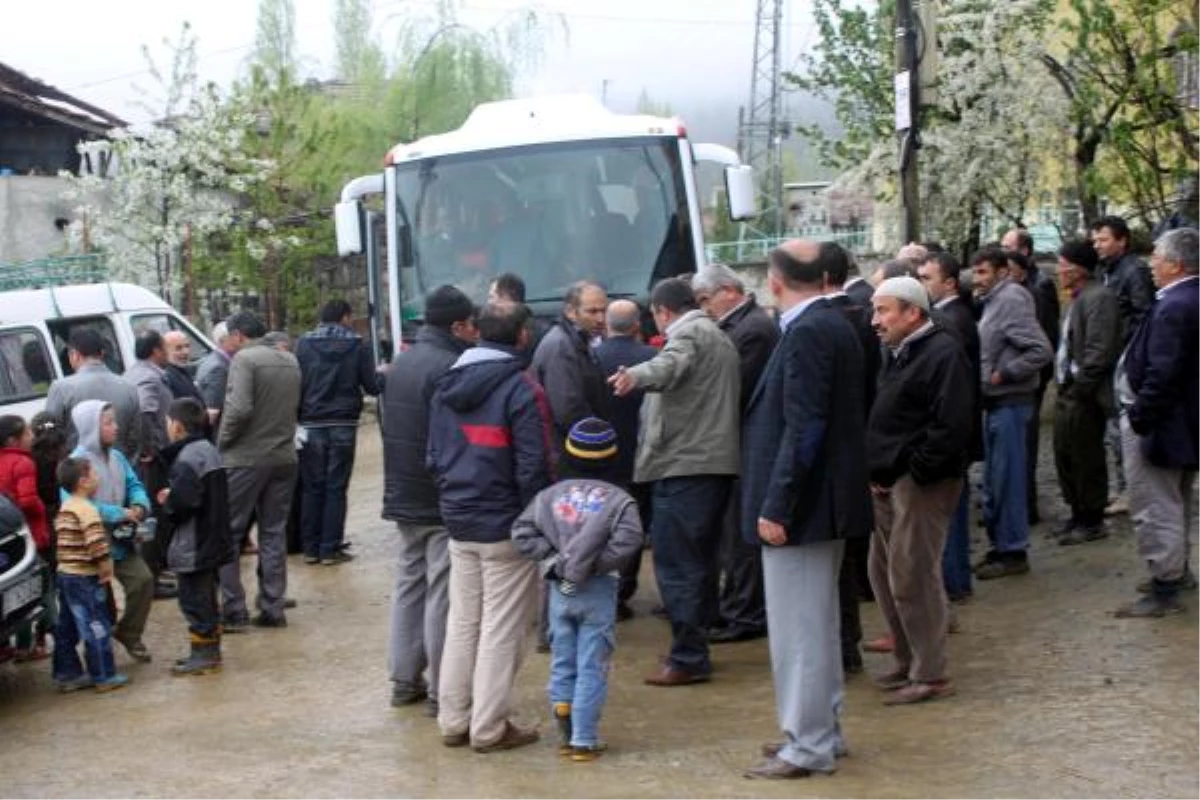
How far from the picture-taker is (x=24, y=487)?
950 centimetres

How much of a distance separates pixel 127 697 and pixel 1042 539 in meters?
6.04

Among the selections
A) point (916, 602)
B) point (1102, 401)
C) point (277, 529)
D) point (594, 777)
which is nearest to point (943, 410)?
point (916, 602)

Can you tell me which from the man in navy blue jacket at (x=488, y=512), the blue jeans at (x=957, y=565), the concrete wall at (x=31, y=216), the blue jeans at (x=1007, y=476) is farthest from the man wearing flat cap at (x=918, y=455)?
the concrete wall at (x=31, y=216)

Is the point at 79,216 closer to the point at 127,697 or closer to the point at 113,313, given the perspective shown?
the point at 113,313

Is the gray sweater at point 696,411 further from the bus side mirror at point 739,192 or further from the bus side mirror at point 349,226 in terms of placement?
the bus side mirror at point 349,226

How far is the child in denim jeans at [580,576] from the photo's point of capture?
7.16 m

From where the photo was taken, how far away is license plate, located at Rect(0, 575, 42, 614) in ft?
29.4

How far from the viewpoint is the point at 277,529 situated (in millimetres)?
10781

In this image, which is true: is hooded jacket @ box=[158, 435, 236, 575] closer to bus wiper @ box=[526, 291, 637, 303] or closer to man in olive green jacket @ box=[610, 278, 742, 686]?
man in olive green jacket @ box=[610, 278, 742, 686]

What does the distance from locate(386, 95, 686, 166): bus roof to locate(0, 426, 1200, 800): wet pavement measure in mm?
4520

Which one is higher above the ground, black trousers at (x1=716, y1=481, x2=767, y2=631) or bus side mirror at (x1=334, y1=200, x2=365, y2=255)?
bus side mirror at (x1=334, y1=200, x2=365, y2=255)

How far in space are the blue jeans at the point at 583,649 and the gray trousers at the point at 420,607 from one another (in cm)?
91

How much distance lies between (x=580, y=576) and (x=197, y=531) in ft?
10.3

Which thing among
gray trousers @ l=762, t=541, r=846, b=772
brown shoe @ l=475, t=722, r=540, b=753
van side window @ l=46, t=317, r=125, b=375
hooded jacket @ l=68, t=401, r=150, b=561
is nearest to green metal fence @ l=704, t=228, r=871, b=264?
van side window @ l=46, t=317, r=125, b=375
